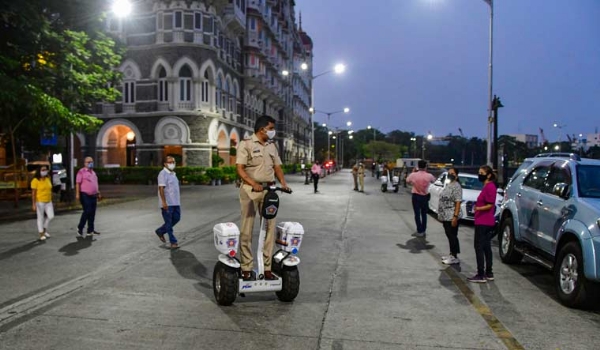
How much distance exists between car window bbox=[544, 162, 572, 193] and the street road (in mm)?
1440

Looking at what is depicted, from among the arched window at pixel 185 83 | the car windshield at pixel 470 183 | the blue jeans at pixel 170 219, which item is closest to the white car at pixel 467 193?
the car windshield at pixel 470 183

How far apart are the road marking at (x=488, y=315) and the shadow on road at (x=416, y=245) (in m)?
2.16

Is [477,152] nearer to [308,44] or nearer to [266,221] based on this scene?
[308,44]

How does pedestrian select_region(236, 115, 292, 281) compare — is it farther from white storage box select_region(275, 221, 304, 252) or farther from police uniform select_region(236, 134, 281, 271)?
white storage box select_region(275, 221, 304, 252)

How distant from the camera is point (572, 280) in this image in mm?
6543

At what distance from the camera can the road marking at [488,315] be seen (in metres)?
5.11

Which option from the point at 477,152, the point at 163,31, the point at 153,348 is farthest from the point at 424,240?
the point at 477,152

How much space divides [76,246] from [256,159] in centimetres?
596

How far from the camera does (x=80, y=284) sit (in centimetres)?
714

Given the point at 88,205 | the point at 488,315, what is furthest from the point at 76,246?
the point at 488,315

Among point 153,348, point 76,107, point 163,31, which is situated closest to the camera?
point 153,348

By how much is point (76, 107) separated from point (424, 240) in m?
13.6

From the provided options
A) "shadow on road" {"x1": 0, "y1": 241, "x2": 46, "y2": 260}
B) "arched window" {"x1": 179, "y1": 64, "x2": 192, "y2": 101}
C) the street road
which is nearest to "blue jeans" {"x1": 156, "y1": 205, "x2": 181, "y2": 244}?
the street road

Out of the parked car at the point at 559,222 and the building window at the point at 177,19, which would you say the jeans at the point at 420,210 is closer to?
the parked car at the point at 559,222
